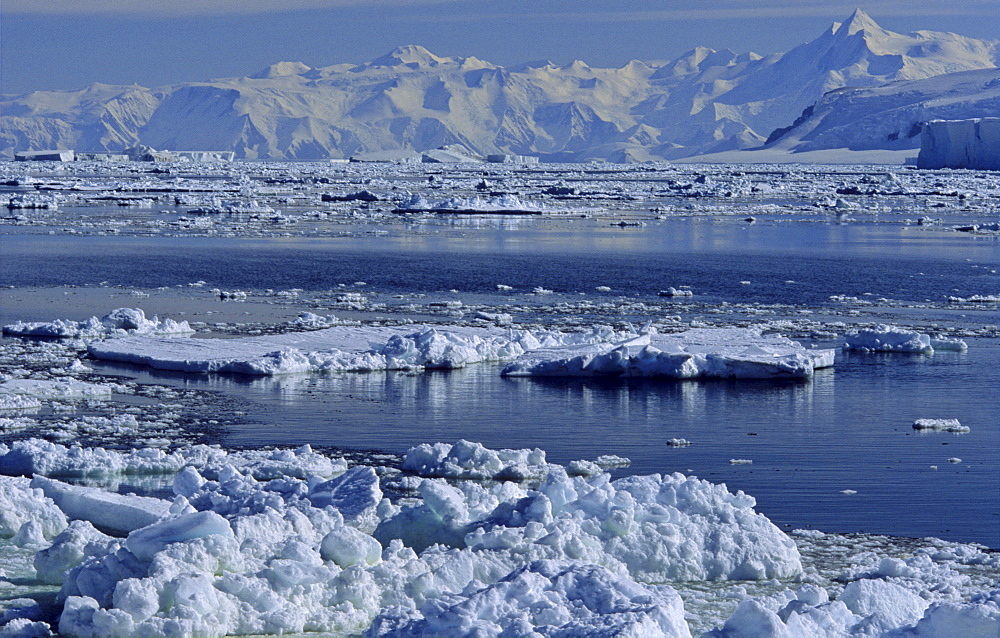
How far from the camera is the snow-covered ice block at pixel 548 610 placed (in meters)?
5.03

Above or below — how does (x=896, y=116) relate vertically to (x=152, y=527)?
above

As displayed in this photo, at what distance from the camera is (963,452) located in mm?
9719

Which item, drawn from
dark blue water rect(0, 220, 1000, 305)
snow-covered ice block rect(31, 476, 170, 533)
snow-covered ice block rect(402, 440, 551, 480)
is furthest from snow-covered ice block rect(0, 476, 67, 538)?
dark blue water rect(0, 220, 1000, 305)

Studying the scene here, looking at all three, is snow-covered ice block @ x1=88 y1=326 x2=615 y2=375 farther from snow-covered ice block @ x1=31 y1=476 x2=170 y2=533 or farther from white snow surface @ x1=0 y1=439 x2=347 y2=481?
snow-covered ice block @ x1=31 y1=476 x2=170 y2=533

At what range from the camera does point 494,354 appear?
13.4 m

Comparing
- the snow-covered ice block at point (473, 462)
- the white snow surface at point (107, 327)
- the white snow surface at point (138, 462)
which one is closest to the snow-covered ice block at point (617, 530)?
the snow-covered ice block at point (473, 462)

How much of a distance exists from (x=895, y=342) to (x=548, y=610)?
32.6 feet

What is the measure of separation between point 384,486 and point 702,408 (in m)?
3.85

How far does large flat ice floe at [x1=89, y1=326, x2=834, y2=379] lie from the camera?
Answer: 12.6 m

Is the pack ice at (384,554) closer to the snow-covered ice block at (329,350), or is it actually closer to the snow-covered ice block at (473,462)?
the snow-covered ice block at (473,462)

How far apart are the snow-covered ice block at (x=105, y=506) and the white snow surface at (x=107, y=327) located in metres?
6.96

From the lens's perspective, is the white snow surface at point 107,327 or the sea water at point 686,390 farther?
the white snow surface at point 107,327

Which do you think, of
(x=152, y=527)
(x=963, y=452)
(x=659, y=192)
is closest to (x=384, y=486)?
(x=152, y=527)

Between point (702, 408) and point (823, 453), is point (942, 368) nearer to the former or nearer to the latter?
point (702, 408)
